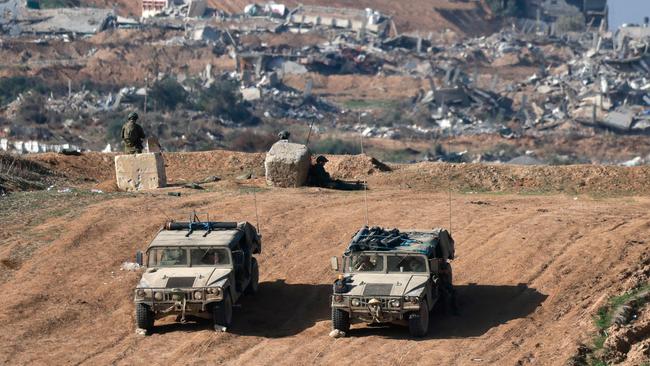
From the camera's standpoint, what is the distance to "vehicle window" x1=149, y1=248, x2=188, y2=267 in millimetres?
19188

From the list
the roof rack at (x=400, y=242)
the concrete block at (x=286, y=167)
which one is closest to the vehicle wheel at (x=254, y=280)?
the roof rack at (x=400, y=242)

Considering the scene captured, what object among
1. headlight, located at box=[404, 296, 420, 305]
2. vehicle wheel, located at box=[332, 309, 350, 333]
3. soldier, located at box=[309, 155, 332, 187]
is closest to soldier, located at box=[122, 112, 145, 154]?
soldier, located at box=[309, 155, 332, 187]

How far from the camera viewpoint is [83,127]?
201 ft

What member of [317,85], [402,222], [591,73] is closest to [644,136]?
[591,73]

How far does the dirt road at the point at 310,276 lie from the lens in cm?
1792

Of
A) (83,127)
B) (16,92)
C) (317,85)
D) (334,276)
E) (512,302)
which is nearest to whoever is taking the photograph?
(512,302)

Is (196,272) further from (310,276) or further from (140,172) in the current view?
(140,172)

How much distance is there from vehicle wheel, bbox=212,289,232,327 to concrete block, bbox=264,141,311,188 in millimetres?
10599

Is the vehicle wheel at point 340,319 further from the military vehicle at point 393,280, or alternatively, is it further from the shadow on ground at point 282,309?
the shadow on ground at point 282,309

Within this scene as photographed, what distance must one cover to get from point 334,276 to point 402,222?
3773 mm

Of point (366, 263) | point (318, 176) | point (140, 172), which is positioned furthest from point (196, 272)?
point (318, 176)

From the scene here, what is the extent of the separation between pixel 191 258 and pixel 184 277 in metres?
0.57

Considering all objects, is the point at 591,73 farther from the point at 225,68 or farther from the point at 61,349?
the point at 61,349

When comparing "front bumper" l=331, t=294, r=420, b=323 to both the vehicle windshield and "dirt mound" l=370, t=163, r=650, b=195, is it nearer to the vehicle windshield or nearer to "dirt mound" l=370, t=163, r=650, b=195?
the vehicle windshield
